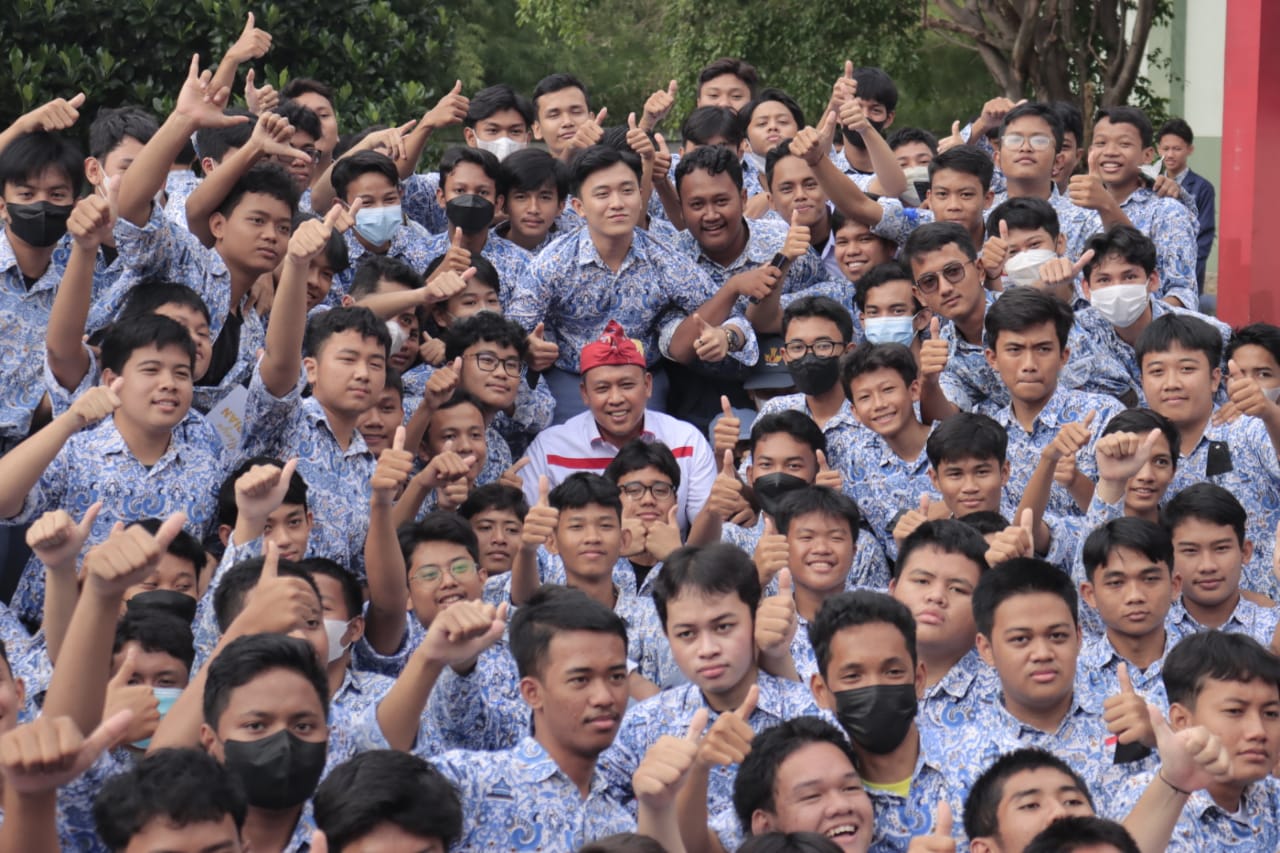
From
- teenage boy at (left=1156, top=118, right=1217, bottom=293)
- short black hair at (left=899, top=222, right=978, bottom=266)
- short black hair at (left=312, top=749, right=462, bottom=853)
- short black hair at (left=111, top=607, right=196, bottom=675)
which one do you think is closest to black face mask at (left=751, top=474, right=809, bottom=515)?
short black hair at (left=899, top=222, right=978, bottom=266)

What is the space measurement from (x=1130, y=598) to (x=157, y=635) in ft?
9.66

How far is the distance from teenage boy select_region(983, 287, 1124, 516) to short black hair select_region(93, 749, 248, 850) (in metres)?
3.72

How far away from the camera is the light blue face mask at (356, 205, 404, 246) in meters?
7.82

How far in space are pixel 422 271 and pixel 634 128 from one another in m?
1.12

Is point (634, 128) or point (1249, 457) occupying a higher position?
point (634, 128)

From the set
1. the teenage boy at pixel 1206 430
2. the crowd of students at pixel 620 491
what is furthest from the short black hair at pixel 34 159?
the teenage boy at pixel 1206 430

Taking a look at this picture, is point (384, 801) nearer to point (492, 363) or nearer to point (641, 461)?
point (641, 461)

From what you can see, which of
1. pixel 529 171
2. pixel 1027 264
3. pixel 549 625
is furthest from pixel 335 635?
pixel 1027 264

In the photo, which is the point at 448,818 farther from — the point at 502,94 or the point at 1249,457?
the point at 502,94

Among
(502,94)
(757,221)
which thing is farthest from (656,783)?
(502,94)

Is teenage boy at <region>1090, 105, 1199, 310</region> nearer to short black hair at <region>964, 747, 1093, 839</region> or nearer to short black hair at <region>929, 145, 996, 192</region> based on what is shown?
short black hair at <region>929, 145, 996, 192</region>

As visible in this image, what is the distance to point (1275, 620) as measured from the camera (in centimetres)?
620

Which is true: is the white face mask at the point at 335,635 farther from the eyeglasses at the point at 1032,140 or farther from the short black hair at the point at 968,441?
the eyeglasses at the point at 1032,140

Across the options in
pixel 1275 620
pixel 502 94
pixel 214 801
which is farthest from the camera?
pixel 502 94
